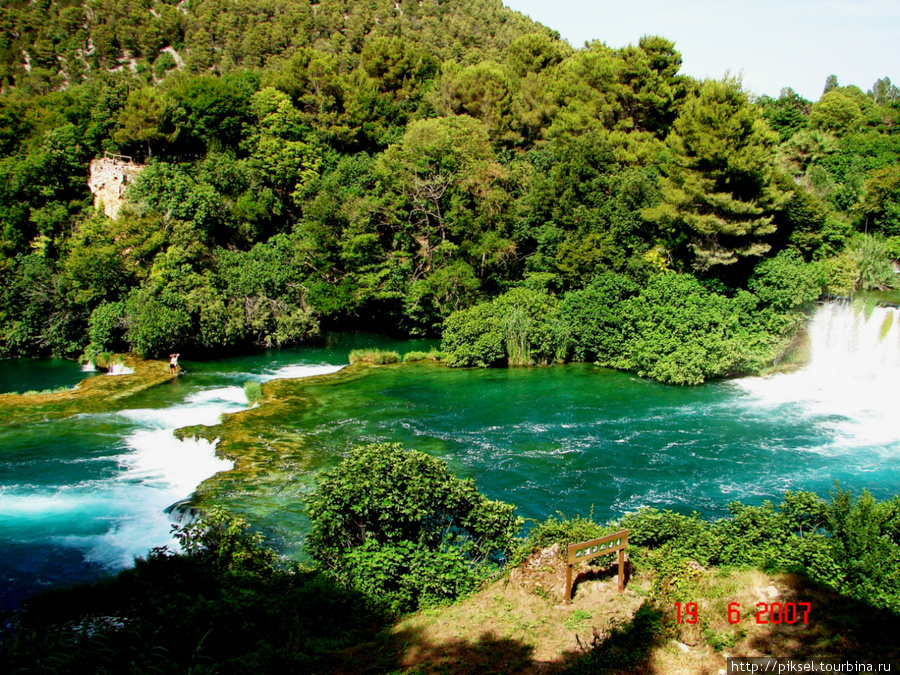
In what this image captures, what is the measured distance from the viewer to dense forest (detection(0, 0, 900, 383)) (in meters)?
28.9

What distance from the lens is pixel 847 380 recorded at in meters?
25.3

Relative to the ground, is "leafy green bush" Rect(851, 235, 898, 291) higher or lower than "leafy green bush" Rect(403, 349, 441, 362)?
higher

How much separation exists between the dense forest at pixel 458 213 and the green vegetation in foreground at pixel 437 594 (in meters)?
16.2

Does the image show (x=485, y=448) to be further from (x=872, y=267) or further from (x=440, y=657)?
(x=872, y=267)

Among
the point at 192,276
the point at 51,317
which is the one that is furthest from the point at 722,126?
the point at 51,317

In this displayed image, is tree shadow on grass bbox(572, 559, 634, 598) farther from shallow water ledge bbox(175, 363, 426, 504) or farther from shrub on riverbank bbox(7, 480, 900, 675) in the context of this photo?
shallow water ledge bbox(175, 363, 426, 504)

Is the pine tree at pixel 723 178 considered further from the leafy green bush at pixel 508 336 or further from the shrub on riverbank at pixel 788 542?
the shrub on riverbank at pixel 788 542

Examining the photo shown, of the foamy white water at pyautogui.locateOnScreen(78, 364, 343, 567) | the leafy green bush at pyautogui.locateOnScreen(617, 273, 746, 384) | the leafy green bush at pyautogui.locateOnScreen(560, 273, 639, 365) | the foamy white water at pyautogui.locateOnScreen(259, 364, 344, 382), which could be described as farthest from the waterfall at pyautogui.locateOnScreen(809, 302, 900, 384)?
the foamy white water at pyautogui.locateOnScreen(78, 364, 343, 567)

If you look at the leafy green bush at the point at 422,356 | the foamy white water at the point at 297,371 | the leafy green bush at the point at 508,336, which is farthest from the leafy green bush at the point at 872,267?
the foamy white water at the point at 297,371

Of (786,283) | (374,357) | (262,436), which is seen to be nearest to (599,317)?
(786,283)

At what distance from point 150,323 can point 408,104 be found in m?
26.5
